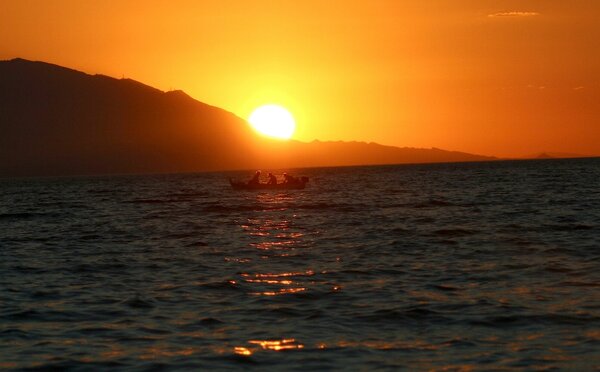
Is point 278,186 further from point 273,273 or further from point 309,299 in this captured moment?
point 309,299

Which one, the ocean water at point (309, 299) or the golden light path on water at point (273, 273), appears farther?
the golden light path on water at point (273, 273)

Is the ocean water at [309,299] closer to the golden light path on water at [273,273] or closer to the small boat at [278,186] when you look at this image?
the golden light path on water at [273,273]

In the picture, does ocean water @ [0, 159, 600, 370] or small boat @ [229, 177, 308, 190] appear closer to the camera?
ocean water @ [0, 159, 600, 370]

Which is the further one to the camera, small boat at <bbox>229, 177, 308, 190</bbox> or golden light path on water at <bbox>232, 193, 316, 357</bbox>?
small boat at <bbox>229, 177, 308, 190</bbox>

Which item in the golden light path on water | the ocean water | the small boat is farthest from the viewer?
the small boat

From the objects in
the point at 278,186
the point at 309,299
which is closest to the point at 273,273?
the point at 309,299

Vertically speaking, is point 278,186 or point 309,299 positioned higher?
point 309,299

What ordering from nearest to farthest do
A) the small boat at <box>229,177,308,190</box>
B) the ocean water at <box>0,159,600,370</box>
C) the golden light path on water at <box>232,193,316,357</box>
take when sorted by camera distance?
the ocean water at <box>0,159,600,370</box>
the golden light path on water at <box>232,193,316,357</box>
the small boat at <box>229,177,308,190</box>

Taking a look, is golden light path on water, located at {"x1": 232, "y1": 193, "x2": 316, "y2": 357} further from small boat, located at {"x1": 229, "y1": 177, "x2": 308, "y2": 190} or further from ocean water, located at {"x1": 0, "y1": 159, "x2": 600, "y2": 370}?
small boat, located at {"x1": 229, "y1": 177, "x2": 308, "y2": 190}

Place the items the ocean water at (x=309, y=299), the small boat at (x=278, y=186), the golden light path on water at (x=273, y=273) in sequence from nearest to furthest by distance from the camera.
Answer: the ocean water at (x=309, y=299) < the golden light path on water at (x=273, y=273) < the small boat at (x=278, y=186)

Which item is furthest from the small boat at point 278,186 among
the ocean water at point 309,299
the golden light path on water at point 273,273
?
the ocean water at point 309,299

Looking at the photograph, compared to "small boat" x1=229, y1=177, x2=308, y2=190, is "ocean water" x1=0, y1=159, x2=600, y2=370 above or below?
above

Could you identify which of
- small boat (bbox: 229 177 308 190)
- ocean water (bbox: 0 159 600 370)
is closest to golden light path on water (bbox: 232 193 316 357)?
ocean water (bbox: 0 159 600 370)

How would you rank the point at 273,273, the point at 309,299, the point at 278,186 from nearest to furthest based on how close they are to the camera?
the point at 309,299 < the point at 273,273 < the point at 278,186
